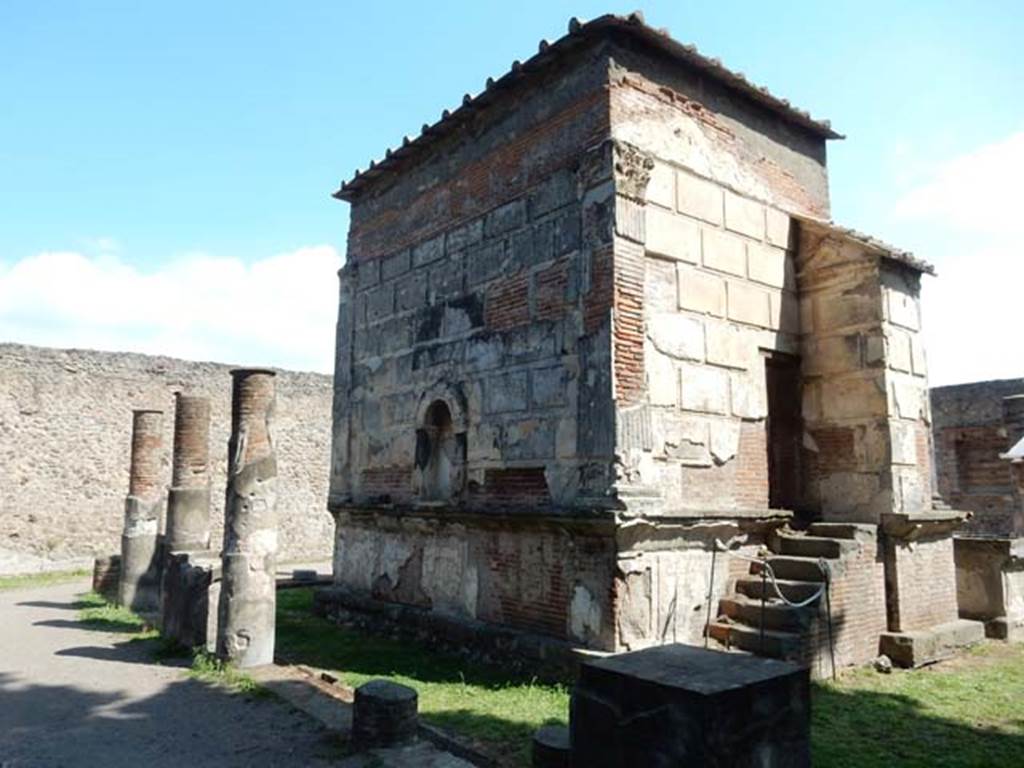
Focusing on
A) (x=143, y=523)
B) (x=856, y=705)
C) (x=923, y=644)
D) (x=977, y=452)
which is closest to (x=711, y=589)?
(x=856, y=705)

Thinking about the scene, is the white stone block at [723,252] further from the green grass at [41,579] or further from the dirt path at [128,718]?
the green grass at [41,579]

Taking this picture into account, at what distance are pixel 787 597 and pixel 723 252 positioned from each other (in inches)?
135

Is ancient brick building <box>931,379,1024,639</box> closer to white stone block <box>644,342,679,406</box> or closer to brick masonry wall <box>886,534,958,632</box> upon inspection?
brick masonry wall <box>886,534,958,632</box>

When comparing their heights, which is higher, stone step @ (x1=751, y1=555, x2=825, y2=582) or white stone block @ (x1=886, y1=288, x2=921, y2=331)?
white stone block @ (x1=886, y1=288, x2=921, y2=331)

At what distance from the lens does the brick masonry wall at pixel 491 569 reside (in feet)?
21.2

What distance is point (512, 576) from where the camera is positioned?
740 cm

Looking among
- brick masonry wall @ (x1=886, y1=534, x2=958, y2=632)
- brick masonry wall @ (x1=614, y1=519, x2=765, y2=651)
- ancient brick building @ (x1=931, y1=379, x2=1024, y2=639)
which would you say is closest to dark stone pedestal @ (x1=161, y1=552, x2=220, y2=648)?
brick masonry wall @ (x1=614, y1=519, x2=765, y2=651)

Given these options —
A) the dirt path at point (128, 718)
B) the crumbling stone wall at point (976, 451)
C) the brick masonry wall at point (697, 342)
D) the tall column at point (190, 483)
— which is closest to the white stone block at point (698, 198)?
the brick masonry wall at point (697, 342)

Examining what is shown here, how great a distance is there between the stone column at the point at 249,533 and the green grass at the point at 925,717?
5019 mm

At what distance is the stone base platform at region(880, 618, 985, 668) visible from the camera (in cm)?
705

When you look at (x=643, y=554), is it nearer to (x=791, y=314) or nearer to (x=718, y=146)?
(x=791, y=314)

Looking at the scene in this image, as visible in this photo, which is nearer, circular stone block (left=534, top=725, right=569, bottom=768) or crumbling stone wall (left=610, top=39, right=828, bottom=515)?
circular stone block (left=534, top=725, right=569, bottom=768)

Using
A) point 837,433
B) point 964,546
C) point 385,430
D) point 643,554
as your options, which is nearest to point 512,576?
point 643,554

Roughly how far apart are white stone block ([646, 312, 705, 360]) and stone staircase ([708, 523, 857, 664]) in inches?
82.6
